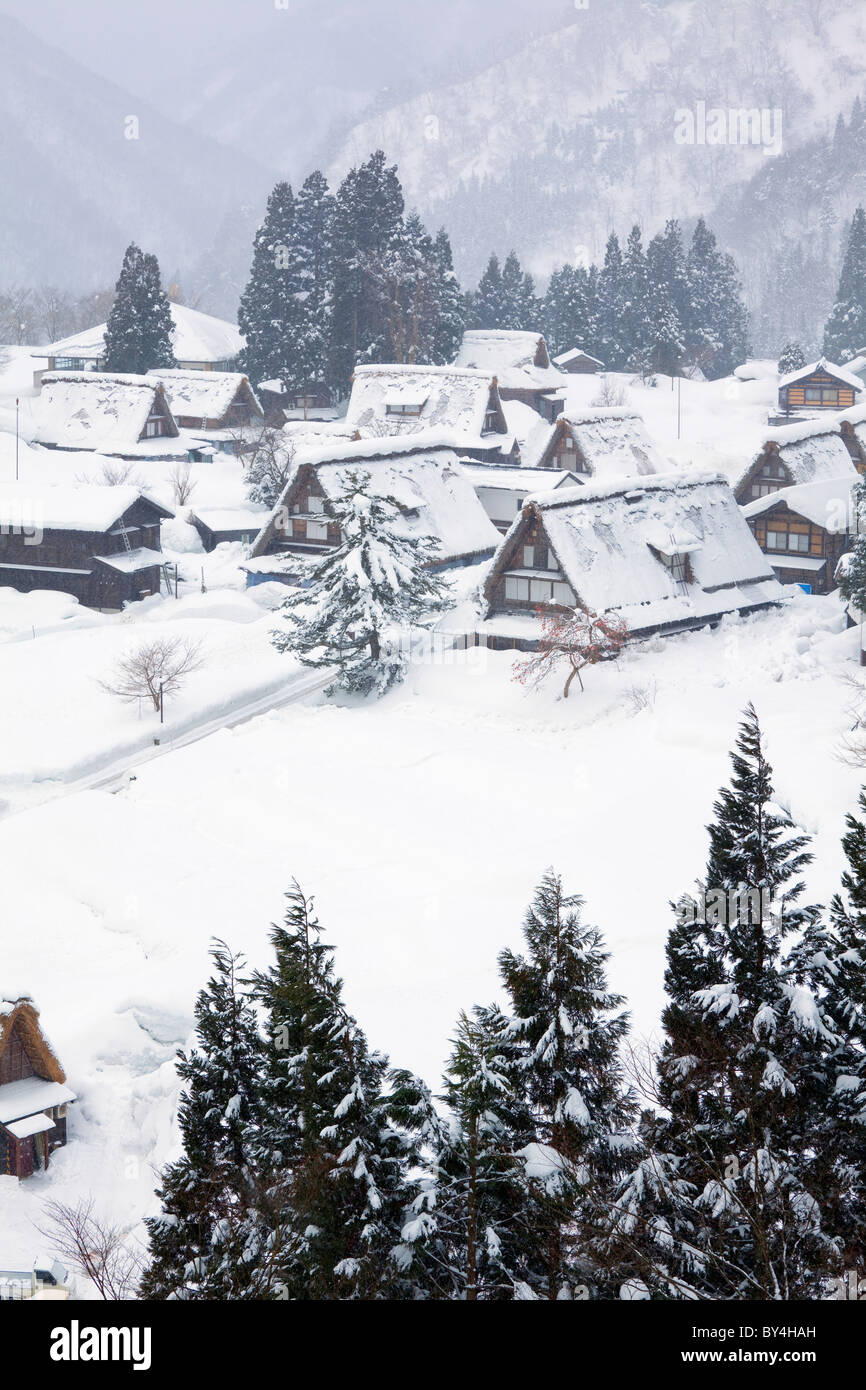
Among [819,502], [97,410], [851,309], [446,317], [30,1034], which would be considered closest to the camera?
[30,1034]

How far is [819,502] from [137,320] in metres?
38.7

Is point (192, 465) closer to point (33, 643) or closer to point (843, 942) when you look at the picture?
point (33, 643)

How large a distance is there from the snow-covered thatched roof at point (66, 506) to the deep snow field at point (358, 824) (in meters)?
4.96

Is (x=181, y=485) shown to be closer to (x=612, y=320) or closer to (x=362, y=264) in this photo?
(x=362, y=264)

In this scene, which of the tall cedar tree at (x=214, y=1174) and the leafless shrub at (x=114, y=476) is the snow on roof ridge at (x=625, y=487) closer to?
the leafless shrub at (x=114, y=476)

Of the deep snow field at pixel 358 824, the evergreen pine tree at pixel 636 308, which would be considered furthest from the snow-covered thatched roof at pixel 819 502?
the evergreen pine tree at pixel 636 308

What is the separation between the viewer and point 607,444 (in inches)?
2199

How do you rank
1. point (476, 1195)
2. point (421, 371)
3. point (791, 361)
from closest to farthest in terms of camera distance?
1. point (476, 1195)
2. point (421, 371)
3. point (791, 361)

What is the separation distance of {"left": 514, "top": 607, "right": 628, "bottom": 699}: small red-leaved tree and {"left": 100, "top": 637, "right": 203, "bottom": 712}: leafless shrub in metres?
9.14

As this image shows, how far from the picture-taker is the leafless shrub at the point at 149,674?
3444 cm

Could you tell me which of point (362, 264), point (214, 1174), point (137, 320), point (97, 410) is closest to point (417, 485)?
point (97, 410)

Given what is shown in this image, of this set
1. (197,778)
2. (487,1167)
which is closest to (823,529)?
(197,778)

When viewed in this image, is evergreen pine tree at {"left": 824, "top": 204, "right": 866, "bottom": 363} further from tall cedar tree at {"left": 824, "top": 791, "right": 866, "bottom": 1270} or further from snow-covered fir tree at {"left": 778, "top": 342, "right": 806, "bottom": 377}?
tall cedar tree at {"left": 824, "top": 791, "right": 866, "bottom": 1270}

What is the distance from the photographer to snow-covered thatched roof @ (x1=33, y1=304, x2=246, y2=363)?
240ft
